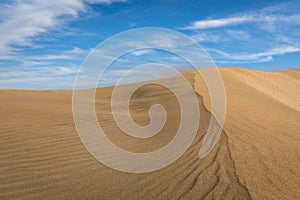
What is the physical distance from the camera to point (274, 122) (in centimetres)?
722

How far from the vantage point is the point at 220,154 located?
15.5 ft

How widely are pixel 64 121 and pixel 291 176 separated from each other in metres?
5.57

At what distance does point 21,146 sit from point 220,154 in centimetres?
339

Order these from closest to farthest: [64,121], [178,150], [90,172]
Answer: [90,172], [178,150], [64,121]

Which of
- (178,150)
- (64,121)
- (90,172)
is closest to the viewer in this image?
(90,172)

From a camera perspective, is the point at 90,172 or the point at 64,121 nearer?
the point at 90,172

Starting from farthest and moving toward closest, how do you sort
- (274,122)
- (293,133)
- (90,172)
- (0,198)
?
(274,122) → (293,133) → (90,172) → (0,198)

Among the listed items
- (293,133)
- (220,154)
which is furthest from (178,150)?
(293,133)

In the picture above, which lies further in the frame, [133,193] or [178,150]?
[178,150]

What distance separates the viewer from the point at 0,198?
3305 mm

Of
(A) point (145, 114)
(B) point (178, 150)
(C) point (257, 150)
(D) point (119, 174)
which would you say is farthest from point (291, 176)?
(A) point (145, 114)

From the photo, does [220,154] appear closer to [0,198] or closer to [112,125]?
[0,198]

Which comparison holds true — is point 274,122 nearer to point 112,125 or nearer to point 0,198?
point 112,125

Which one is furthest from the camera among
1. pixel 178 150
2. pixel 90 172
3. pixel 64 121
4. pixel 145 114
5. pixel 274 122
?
pixel 145 114
